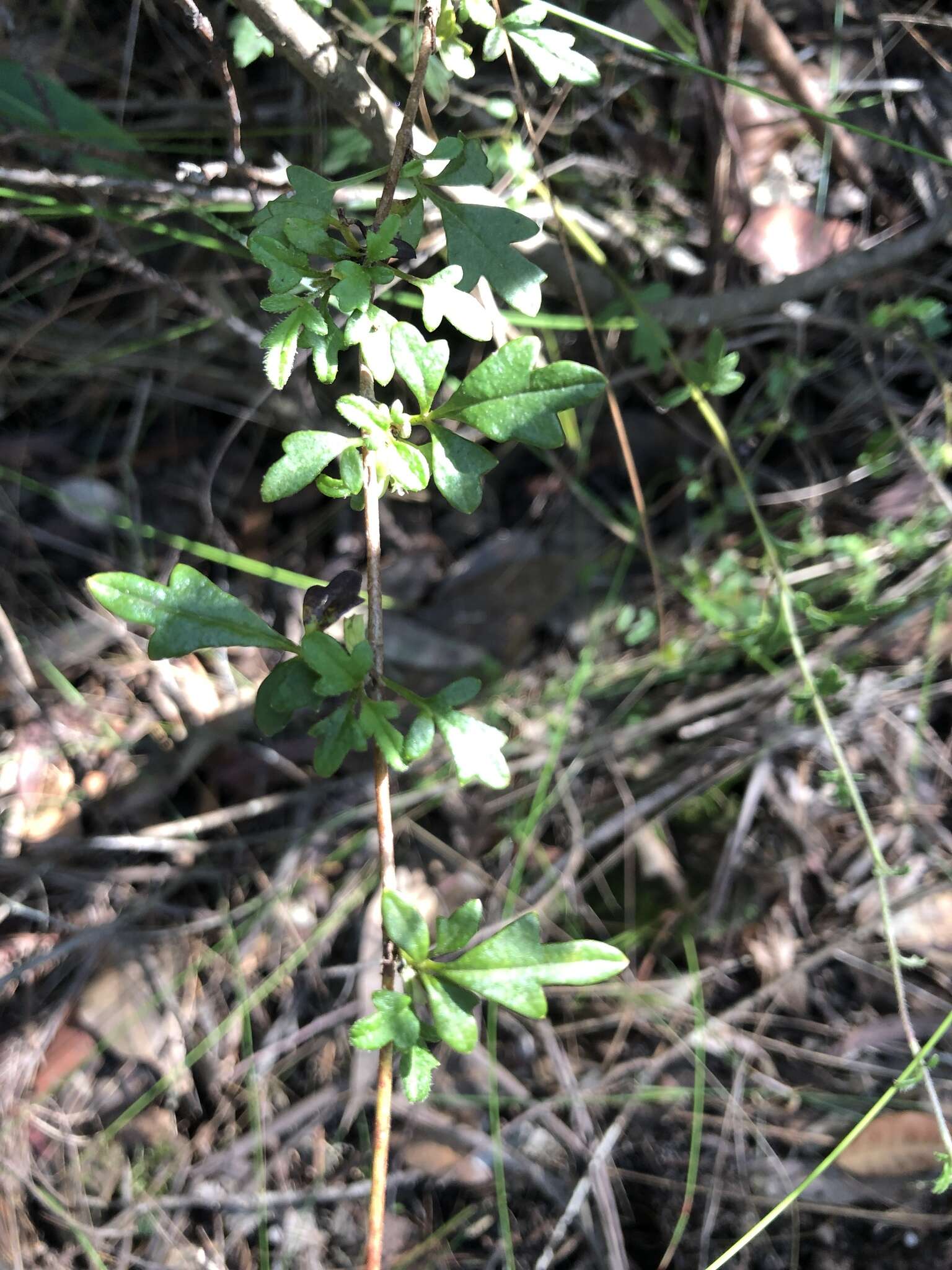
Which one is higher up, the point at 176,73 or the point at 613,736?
the point at 176,73

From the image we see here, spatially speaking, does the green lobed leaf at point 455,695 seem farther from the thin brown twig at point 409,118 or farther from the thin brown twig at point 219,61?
the thin brown twig at point 219,61

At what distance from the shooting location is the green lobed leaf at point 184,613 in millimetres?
1052

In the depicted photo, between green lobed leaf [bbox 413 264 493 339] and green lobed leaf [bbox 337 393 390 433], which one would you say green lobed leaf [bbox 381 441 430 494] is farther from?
green lobed leaf [bbox 413 264 493 339]

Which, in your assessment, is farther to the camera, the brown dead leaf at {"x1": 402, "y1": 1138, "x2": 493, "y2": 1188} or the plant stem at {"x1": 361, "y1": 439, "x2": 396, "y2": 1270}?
the brown dead leaf at {"x1": 402, "y1": 1138, "x2": 493, "y2": 1188}

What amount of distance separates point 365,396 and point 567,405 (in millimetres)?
248

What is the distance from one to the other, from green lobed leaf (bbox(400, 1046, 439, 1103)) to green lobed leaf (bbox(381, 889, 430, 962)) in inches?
3.9

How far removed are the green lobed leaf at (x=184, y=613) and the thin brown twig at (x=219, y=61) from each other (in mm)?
725

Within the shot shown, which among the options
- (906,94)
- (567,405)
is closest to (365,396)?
(567,405)

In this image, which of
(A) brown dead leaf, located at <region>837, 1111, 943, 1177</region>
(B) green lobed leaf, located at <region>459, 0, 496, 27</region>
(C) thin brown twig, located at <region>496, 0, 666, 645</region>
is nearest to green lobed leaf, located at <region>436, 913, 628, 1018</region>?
(C) thin brown twig, located at <region>496, 0, 666, 645</region>

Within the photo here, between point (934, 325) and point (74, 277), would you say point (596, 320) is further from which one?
point (74, 277)

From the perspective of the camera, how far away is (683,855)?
7.14 ft

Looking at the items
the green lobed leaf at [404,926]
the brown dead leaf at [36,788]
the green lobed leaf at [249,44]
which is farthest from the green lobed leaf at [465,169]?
the brown dead leaf at [36,788]

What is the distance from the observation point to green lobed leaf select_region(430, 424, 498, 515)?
3.42ft

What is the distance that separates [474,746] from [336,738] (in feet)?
0.55
